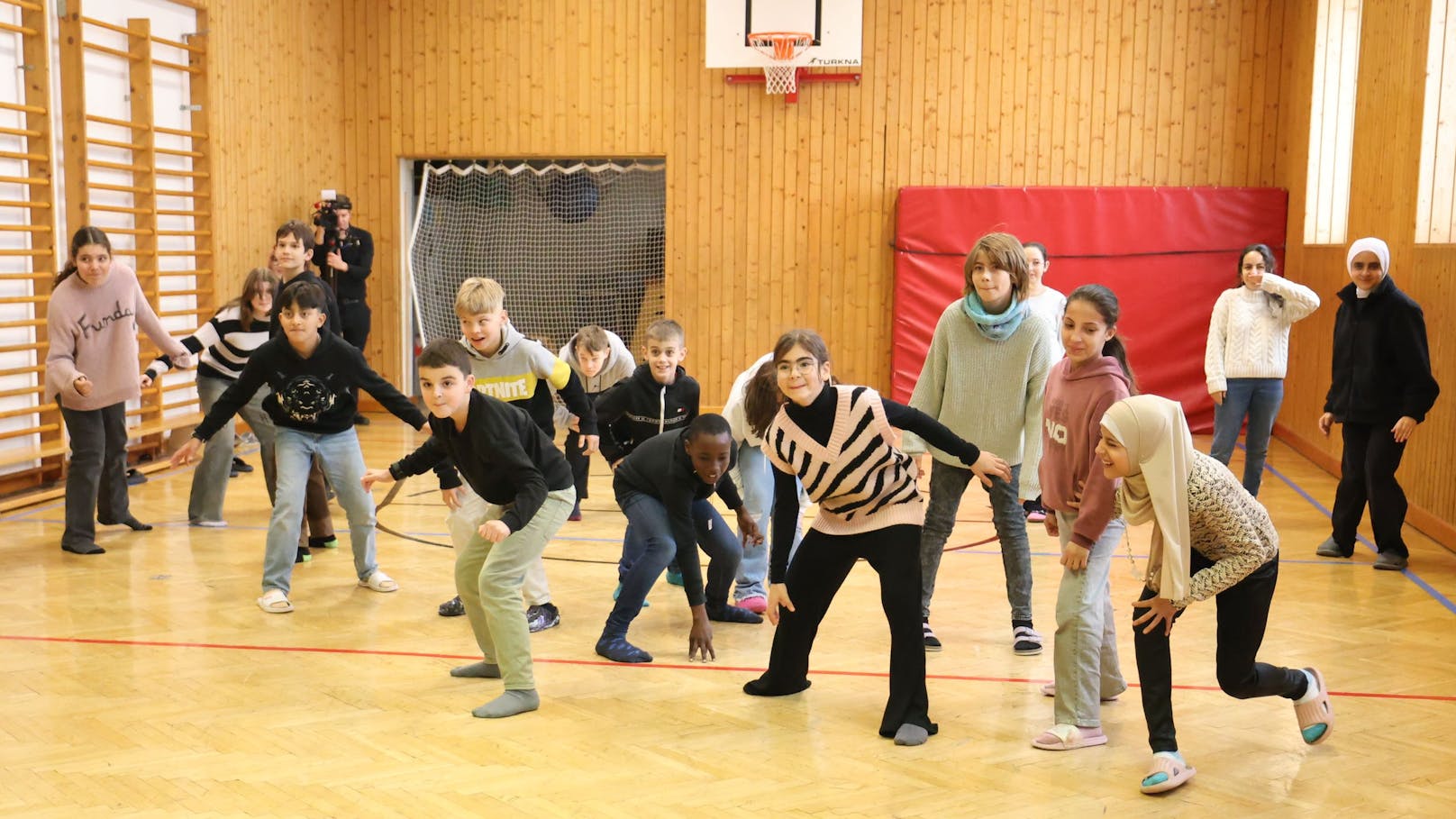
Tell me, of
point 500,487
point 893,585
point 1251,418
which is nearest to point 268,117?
point 500,487

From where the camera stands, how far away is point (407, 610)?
208 inches

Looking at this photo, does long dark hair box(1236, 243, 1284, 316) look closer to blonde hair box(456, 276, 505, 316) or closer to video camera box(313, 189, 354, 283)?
blonde hair box(456, 276, 505, 316)

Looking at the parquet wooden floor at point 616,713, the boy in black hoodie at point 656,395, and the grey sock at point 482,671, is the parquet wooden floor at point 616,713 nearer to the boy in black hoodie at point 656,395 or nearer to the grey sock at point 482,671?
the grey sock at point 482,671

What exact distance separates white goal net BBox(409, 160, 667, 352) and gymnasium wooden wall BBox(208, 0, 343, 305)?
1009 millimetres

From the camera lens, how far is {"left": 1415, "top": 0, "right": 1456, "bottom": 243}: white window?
22.3ft

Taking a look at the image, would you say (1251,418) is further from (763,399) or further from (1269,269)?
(763,399)

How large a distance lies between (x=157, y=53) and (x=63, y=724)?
21.0 feet

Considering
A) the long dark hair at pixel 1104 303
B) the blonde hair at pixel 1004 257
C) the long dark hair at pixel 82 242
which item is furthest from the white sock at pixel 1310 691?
the long dark hair at pixel 82 242

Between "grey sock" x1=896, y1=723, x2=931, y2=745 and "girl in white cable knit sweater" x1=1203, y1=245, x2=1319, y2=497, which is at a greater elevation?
"girl in white cable knit sweater" x1=1203, y1=245, x2=1319, y2=497

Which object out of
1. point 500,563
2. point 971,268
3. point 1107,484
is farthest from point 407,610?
point 1107,484

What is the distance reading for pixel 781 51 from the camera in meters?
10.5

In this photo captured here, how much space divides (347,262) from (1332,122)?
7403 millimetres

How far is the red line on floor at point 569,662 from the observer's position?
429cm

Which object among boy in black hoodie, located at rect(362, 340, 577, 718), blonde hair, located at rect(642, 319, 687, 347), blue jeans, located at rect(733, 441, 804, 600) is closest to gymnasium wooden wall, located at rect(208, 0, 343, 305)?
blonde hair, located at rect(642, 319, 687, 347)
